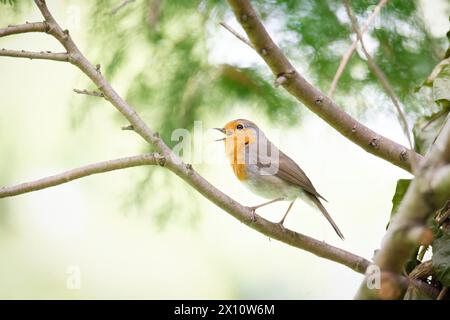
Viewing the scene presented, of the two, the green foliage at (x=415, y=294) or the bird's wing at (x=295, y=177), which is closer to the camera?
the green foliage at (x=415, y=294)

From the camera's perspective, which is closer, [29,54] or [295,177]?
[29,54]

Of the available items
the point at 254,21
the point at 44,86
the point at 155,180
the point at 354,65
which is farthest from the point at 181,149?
the point at 44,86

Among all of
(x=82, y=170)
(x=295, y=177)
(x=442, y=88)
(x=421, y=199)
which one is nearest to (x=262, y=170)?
(x=295, y=177)

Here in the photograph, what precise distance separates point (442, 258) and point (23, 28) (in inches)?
65.1

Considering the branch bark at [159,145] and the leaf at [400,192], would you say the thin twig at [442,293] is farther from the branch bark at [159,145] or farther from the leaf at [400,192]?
the leaf at [400,192]

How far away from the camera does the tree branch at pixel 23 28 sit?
1.98m

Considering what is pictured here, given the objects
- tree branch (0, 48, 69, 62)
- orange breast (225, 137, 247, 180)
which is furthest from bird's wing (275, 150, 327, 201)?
tree branch (0, 48, 69, 62)

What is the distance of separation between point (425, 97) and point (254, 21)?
1.40 metres

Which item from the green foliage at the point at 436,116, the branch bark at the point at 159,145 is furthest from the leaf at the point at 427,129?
the branch bark at the point at 159,145

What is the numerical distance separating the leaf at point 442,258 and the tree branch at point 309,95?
29 centimetres

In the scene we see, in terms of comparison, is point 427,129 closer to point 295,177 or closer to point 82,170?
point 295,177

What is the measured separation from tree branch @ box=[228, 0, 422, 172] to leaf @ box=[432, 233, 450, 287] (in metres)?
0.29

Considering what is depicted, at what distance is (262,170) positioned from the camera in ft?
10.9

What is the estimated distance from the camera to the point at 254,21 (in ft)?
5.63
